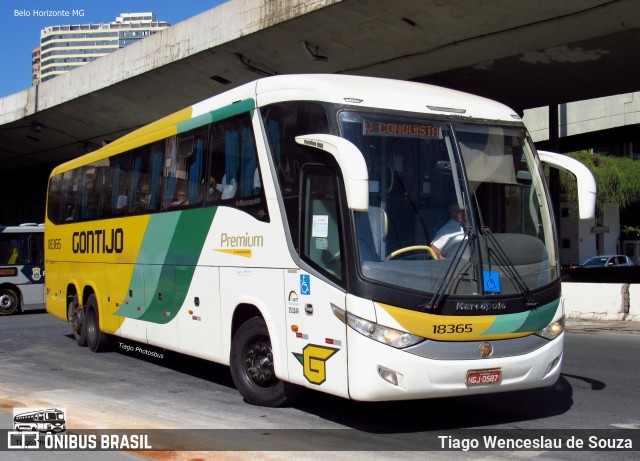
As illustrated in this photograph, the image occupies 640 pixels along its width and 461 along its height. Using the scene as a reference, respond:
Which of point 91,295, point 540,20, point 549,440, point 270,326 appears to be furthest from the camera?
point 540,20

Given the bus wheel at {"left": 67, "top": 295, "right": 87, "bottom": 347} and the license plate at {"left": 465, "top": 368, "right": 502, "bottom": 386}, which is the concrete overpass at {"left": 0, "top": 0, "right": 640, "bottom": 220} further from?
the license plate at {"left": 465, "top": 368, "right": 502, "bottom": 386}

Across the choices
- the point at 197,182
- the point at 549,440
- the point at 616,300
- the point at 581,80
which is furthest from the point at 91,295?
the point at 581,80

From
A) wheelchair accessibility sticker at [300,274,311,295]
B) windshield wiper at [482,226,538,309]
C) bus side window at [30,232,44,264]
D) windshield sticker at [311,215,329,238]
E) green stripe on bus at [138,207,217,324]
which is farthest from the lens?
bus side window at [30,232,44,264]

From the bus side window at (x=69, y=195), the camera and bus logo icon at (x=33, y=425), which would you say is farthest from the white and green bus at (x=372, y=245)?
the bus side window at (x=69, y=195)

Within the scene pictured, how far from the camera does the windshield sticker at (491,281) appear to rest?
6.82 m

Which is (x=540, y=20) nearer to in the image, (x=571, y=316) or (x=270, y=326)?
(x=571, y=316)

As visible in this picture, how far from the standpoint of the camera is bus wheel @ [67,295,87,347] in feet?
45.1

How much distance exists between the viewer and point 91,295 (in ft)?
43.7

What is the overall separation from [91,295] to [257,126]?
656 centimetres

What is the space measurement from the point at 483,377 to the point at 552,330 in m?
0.98

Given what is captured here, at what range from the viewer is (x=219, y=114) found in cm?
898

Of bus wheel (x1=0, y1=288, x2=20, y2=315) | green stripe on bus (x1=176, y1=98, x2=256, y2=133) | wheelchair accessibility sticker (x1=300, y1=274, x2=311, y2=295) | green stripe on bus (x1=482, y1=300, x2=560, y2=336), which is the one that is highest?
green stripe on bus (x1=176, y1=98, x2=256, y2=133)

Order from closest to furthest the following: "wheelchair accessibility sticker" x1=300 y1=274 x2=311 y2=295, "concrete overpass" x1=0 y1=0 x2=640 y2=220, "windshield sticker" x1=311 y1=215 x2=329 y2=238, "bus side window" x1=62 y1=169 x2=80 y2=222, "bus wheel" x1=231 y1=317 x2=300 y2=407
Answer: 1. "windshield sticker" x1=311 y1=215 x2=329 y2=238
2. "wheelchair accessibility sticker" x1=300 y1=274 x2=311 y2=295
3. "bus wheel" x1=231 y1=317 x2=300 y2=407
4. "bus side window" x1=62 y1=169 x2=80 y2=222
5. "concrete overpass" x1=0 y1=0 x2=640 y2=220

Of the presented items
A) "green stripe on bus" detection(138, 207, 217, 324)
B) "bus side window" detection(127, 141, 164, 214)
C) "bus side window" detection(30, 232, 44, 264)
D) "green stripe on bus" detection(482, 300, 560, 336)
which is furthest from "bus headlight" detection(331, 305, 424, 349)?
"bus side window" detection(30, 232, 44, 264)
